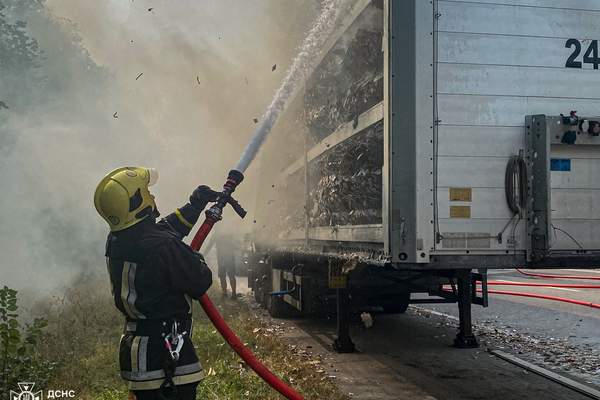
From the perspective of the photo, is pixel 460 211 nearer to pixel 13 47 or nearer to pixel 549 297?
pixel 549 297

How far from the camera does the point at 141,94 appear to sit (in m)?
13.1

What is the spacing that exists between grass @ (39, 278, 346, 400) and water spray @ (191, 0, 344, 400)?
4.68 ft

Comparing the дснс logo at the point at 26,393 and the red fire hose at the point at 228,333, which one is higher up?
the red fire hose at the point at 228,333

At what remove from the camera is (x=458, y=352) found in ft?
25.0

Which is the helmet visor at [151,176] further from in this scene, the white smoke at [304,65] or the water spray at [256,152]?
the white smoke at [304,65]

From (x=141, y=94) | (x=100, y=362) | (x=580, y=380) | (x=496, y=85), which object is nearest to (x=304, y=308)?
(x=100, y=362)

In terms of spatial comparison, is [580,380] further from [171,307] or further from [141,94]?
[141,94]

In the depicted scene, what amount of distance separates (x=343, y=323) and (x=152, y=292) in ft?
14.8

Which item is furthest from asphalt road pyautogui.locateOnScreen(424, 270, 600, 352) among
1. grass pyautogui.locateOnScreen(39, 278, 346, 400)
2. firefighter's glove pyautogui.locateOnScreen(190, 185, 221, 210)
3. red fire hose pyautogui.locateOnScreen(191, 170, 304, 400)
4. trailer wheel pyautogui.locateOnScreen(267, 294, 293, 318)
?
firefighter's glove pyautogui.locateOnScreen(190, 185, 221, 210)

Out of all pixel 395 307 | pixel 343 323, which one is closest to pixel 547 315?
pixel 395 307

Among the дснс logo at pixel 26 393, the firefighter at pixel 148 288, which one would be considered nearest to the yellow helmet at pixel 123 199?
the firefighter at pixel 148 288

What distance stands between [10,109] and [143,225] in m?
12.3

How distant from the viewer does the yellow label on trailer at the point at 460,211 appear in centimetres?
425

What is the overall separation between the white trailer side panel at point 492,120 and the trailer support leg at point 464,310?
254 centimetres
